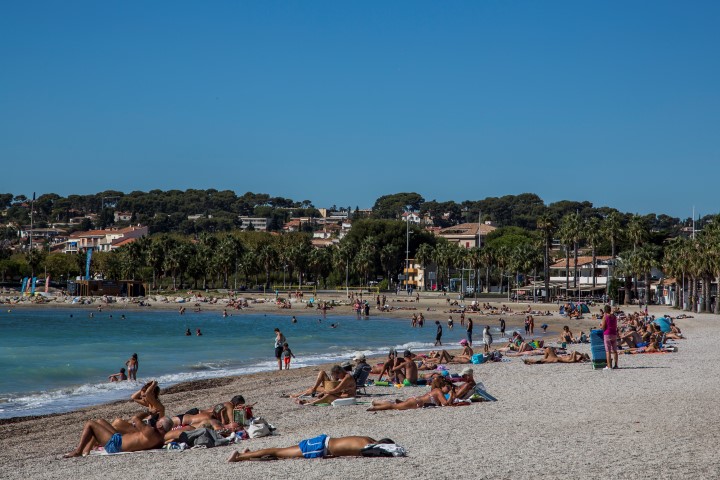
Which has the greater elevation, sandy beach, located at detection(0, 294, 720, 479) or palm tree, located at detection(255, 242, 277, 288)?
palm tree, located at detection(255, 242, 277, 288)

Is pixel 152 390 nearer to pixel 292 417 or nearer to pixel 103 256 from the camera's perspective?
pixel 292 417

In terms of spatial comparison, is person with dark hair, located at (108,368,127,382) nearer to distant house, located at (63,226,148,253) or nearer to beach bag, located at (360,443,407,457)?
beach bag, located at (360,443,407,457)

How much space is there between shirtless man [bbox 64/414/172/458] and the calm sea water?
6.83m

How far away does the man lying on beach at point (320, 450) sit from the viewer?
10023mm

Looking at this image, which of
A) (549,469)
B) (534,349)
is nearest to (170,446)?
(549,469)

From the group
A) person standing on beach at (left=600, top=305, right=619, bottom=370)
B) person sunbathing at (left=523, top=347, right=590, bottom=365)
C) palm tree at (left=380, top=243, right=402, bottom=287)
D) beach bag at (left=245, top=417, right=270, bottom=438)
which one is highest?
palm tree at (left=380, top=243, right=402, bottom=287)

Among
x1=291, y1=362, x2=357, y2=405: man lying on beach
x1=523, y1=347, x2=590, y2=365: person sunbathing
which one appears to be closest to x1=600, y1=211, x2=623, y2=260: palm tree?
x1=523, y1=347, x2=590, y2=365: person sunbathing

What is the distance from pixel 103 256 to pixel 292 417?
106 m

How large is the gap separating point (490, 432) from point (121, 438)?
4952 millimetres

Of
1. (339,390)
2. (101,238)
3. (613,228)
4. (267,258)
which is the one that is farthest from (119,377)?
(101,238)

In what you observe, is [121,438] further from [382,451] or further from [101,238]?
[101,238]

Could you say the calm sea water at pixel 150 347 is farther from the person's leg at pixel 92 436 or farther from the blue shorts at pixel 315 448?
the blue shorts at pixel 315 448

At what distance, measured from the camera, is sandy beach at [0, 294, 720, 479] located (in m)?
9.28

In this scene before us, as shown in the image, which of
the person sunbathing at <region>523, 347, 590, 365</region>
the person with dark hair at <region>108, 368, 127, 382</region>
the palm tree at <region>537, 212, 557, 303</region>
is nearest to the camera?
the person sunbathing at <region>523, 347, 590, 365</region>
